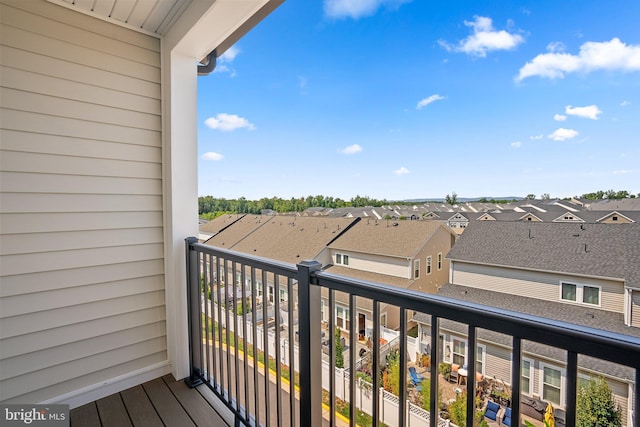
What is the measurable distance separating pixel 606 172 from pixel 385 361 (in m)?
1.13

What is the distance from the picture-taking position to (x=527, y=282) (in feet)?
3.74

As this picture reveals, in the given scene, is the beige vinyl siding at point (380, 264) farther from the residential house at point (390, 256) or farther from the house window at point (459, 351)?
the house window at point (459, 351)

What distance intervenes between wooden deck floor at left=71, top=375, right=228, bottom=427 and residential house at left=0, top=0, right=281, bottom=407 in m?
0.10

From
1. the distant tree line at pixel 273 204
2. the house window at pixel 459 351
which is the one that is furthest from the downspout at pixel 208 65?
the house window at pixel 459 351

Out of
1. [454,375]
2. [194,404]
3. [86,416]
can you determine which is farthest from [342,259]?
[86,416]

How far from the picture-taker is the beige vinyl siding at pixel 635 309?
861mm

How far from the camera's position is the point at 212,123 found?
9.76 ft

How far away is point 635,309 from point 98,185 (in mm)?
2663

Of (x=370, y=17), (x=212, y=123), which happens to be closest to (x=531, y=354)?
(x=370, y=17)

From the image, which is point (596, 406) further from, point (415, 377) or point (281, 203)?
point (281, 203)

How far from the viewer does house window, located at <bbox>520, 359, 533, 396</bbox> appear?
798 millimetres

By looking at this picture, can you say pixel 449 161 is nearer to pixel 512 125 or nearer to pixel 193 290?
pixel 512 125

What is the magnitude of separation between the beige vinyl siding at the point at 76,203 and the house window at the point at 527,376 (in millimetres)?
2291

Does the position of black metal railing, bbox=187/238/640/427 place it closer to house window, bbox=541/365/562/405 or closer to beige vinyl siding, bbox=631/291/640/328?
house window, bbox=541/365/562/405
